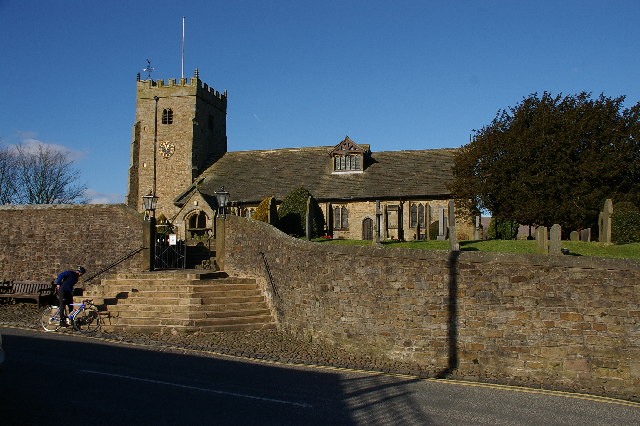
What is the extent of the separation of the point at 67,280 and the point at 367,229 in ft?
82.6

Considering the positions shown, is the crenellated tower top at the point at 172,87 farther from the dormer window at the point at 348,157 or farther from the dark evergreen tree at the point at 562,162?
the dark evergreen tree at the point at 562,162

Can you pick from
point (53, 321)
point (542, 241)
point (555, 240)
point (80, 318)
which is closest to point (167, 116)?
point (80, 318)

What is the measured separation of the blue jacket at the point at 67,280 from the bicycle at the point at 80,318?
569mm

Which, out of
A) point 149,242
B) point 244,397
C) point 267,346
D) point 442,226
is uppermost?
point 442,226

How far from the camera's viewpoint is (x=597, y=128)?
101 ft

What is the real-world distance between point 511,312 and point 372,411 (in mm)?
5306

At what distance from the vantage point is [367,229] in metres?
40.4

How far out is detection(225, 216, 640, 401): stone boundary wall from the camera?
12547mm

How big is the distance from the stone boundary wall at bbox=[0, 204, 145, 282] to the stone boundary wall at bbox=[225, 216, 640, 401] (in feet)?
42.3

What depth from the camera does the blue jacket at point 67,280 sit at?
17703mm

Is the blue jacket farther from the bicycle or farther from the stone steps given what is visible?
the stone steps

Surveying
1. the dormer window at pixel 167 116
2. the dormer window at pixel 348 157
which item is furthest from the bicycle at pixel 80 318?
the dormer window at pixel 167 116

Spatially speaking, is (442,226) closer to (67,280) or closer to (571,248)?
(571,248)

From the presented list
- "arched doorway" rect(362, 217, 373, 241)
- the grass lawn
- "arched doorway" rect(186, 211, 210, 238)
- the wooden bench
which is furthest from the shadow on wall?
"arched doorway" rect(362, 217, 373, 241)
